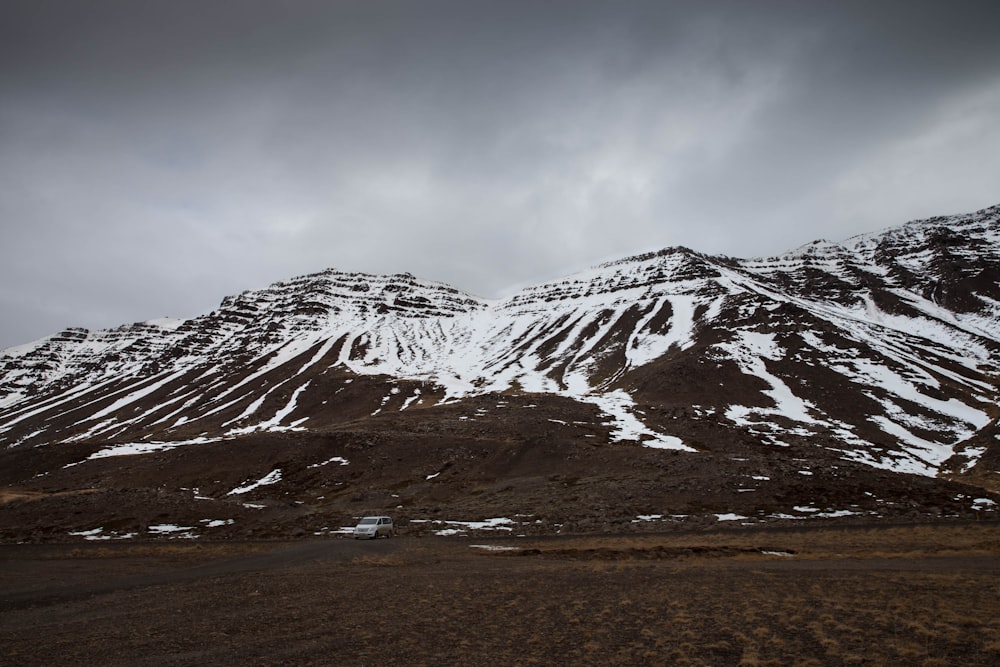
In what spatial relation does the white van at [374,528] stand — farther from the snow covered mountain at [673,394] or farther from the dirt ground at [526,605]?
the snow covered mountain at [673,394]

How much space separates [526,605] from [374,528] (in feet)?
80.1

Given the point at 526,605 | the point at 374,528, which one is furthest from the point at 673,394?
the point at 526,605

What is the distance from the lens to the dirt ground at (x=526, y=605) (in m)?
15.7

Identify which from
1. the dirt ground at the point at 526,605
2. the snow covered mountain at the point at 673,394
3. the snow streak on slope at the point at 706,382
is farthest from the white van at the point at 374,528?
the snow streak on slope at the point at 706,382

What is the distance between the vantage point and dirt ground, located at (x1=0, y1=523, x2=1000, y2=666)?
1573 centimetres

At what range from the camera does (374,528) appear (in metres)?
42.9

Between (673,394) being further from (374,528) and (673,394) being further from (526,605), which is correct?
(526,605)

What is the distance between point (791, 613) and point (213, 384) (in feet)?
624

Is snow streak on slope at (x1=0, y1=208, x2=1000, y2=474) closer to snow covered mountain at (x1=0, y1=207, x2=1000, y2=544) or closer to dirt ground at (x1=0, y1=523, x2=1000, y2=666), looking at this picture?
snow covered mountain at (x1=0, y1=207, x2=1000, y2=544)

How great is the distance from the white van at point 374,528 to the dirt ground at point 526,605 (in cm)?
560

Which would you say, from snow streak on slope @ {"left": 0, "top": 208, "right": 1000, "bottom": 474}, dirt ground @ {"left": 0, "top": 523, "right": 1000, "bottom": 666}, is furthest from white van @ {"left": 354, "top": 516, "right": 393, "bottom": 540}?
snow streak on slope @ {"left": 0, "top": 208, "right": 1000, "bottom": 474}

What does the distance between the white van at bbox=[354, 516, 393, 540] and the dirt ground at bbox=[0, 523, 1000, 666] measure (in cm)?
560

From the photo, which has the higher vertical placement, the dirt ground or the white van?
the dirt ground

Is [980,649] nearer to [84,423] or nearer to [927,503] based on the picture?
[927,503]
